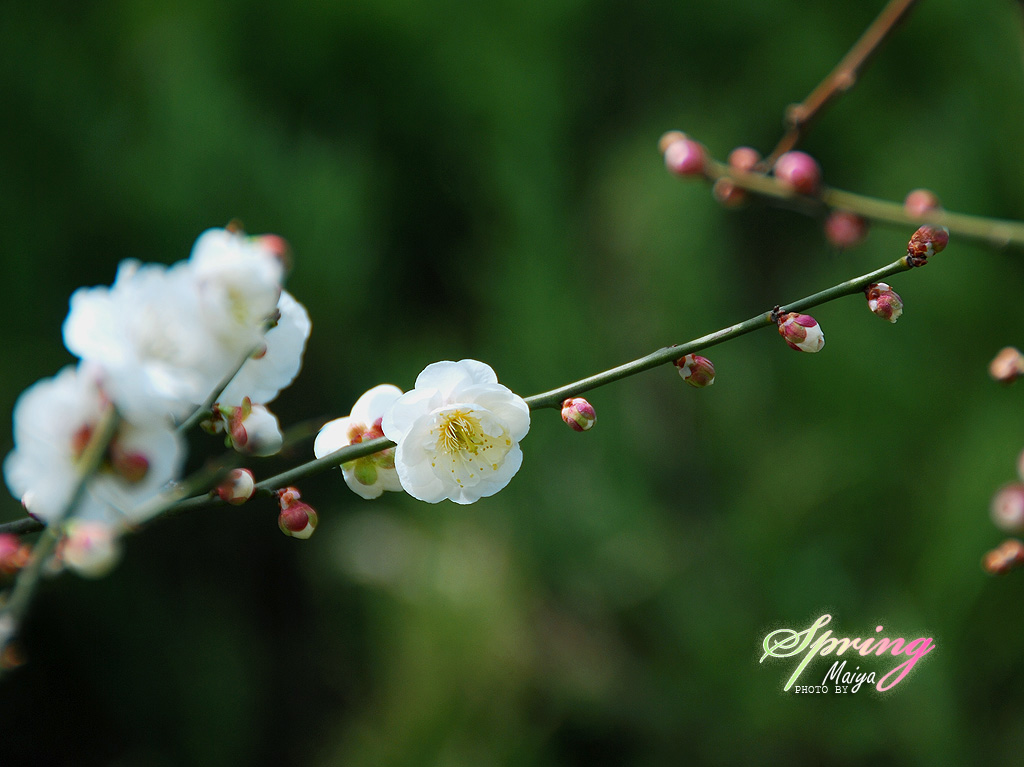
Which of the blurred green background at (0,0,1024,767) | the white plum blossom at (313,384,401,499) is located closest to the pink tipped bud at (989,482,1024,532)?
the white plum blossom at (313,384,401,499)

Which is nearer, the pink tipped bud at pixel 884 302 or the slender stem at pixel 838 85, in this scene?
the pink tipped bud at pixel 884 302

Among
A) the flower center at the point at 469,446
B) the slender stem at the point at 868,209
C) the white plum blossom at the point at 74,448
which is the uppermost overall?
the slender stem at the point at 868,209

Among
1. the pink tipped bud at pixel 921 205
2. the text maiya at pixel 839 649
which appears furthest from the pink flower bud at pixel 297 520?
the pink tipped bud at pixel 921 205

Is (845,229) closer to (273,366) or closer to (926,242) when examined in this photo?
(926,242)

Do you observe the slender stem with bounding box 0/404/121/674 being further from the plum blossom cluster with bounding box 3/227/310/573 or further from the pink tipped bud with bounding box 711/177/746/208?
the pink tipped bud with bounding box 711/177/746/208

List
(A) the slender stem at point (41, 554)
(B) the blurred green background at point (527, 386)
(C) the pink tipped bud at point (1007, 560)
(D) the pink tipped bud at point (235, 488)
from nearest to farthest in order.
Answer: (A) the slender stem at point (41, 554), (D) the pink tipped bud at point (235, 488), (C) the pink tipped bud at point (1007, 560), (B) the blurred green background at point (527, 386)

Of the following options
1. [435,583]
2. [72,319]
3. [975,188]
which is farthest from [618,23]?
[72,319]

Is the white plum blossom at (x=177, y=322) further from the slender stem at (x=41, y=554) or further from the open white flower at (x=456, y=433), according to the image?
the open white flower at (x=456, y=433)
